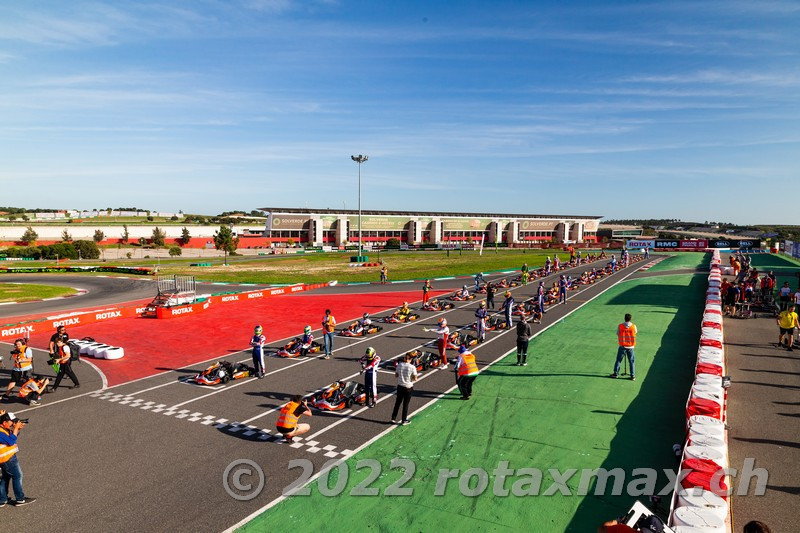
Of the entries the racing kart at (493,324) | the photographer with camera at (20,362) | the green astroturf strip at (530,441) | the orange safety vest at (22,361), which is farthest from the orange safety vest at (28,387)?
the racing kart at (493,324)

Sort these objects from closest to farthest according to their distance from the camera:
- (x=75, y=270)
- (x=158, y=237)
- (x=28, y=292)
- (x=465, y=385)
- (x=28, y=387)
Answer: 1. (x=465, y=385)
2. (x=28, y=387)
3. (x=28, y=292)
4. (x=75, y=270)
5. (x=158, y=237)

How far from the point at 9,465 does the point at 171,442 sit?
3.20 m

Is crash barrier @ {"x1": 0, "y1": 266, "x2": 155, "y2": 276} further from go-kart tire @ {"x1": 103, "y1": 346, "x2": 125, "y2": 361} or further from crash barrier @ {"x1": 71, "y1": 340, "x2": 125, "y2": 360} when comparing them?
go-kart tire @ {"x1": 103, "y1": 346, "x2": 125, "y2": 361}

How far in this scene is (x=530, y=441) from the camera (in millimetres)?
10586

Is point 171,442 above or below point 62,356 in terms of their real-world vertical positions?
below

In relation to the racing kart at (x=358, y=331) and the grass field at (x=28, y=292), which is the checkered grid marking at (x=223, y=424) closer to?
the racing kart at (x=358, y=331)

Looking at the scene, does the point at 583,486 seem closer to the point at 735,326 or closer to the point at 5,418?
the point at 5,418

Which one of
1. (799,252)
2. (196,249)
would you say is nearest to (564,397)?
(799,252)

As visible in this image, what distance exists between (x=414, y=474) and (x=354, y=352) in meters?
10.3

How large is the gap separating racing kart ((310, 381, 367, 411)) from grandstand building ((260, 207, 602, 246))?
88.0m

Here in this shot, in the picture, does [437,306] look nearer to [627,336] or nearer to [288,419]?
[627,336]

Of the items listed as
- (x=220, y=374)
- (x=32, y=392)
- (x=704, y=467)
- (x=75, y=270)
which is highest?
(x=704, y=467)

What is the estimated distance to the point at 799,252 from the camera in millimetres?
56625

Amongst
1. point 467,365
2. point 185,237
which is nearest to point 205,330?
point 467,365
